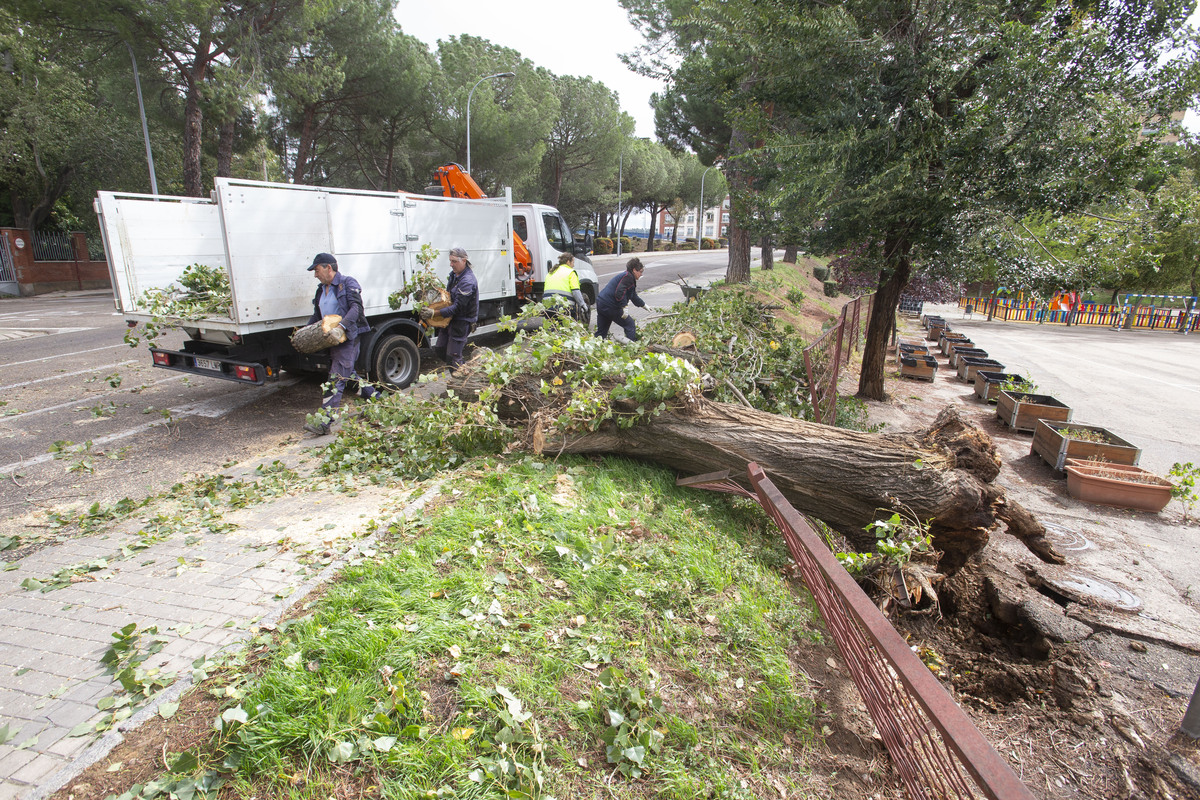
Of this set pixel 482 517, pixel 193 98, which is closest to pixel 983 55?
pixel 482 517

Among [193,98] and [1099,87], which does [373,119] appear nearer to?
[193,98]

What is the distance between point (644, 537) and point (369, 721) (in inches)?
78.4

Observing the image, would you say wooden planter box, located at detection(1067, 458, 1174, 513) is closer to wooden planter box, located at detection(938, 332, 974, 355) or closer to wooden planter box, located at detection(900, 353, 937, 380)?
wooden planter box, located at detection(900, 353, 937, 380)

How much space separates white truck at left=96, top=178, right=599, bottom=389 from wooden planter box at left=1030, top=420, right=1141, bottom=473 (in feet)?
25.8

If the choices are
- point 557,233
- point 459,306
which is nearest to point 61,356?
point 459,306

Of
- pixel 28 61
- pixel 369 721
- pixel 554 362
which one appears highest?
pixel 28 61

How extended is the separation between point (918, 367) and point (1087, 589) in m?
7.98

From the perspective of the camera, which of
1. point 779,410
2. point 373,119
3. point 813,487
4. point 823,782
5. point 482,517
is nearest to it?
point 823,782

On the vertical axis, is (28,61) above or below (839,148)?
above

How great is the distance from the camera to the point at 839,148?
619cm

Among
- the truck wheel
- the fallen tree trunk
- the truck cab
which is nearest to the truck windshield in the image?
the truck cab

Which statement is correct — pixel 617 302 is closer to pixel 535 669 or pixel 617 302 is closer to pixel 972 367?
pixel 535 669

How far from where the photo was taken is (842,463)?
4.03 meters

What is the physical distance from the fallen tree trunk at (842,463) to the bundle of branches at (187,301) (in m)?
3.94
